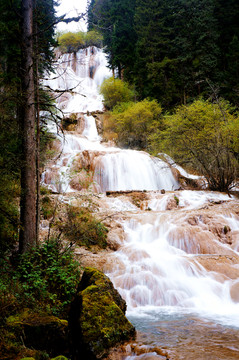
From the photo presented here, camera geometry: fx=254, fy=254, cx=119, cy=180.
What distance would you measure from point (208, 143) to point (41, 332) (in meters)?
13.8

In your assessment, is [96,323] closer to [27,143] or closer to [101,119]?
[27,143]

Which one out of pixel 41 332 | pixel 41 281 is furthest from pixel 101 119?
pixel 41 332

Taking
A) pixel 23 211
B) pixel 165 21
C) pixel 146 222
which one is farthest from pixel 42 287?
pixel 165 21

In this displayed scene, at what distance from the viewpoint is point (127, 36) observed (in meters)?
36.9

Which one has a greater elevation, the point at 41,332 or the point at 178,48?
the point at 178,48

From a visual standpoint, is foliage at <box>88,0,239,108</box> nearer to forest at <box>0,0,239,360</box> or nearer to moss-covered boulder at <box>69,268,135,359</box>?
forest at <box>0,0,239,360</box>

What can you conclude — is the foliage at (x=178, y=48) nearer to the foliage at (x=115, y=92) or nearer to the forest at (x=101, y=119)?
the forest at (x=101, y=119)

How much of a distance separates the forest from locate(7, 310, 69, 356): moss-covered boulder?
18 mm

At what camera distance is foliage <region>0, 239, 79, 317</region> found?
416cm

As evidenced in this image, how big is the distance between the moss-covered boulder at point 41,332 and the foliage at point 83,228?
3.32m

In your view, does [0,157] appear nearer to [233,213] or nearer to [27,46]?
[27,46]

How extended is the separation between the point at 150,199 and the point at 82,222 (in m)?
6.00

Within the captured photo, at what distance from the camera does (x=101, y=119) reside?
30656 millimetres

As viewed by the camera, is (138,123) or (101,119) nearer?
(138,123)
